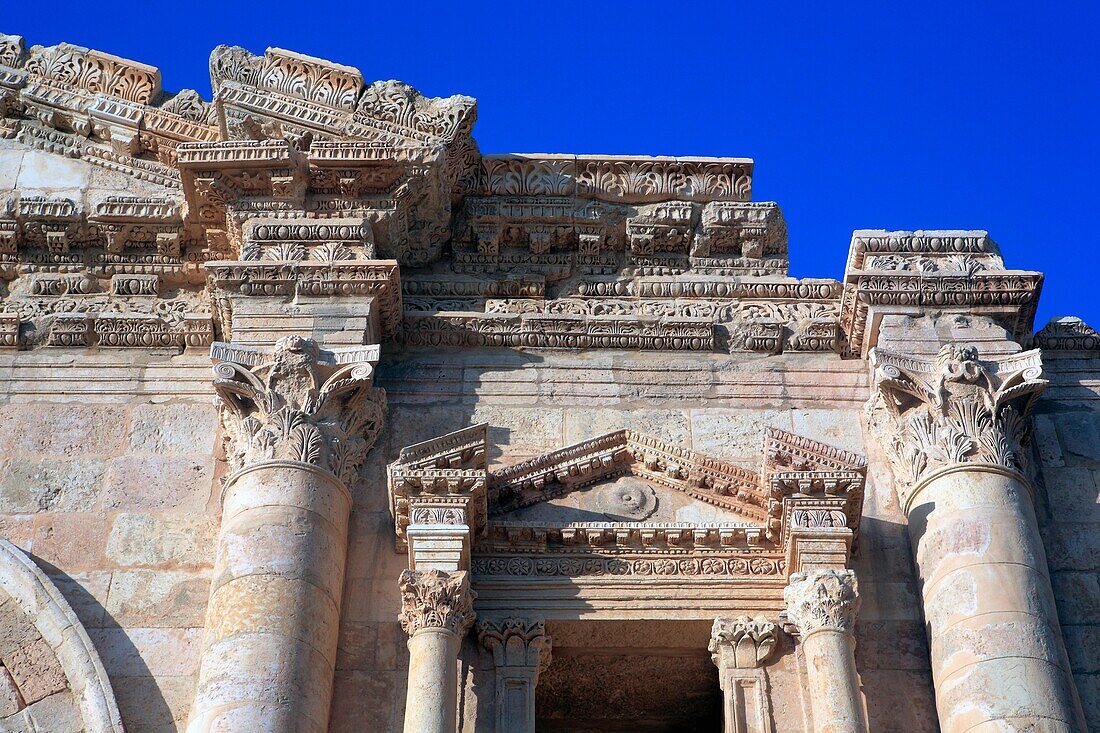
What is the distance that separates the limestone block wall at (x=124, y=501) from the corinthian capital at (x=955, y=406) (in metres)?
5.49

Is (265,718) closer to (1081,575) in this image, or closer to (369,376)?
(369,376)

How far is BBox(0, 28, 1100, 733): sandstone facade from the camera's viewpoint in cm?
1182

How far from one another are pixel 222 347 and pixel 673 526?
3.86 meters

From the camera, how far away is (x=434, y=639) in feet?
38.0

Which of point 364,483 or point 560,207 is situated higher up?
point 560,207

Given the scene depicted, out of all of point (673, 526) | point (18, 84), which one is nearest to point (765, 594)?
point (673, 526)

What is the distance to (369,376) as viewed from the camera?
1306 cm

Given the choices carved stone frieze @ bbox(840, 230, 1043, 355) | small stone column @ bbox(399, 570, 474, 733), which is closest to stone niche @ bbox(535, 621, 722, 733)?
small stone column @ bbox(399, 570, 474, 733)

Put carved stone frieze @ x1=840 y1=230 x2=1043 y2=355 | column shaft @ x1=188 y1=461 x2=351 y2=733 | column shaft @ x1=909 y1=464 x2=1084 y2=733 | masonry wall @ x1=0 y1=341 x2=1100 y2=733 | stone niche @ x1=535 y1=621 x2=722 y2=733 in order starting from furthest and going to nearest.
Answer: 1. carved stone frieze @ x1=840 y1=230 x2=1043 y2=355
2. stone niche @ x1=535 y1=621 x2=722 y2=733
3. masonry wall @ x1=0 y1=341 x2=1100 y2=733
4. column shaft @ x1=909 y1=464 x2=1084 y2=733
5. column shaft @ x1=188 y1=461 x2=351 y2=733

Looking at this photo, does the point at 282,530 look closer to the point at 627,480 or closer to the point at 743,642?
the point at 627,480

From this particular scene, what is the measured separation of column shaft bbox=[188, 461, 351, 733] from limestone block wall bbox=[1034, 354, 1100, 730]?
543 cm

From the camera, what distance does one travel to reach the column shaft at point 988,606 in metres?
11.1

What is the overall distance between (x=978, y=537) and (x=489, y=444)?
13.0ft

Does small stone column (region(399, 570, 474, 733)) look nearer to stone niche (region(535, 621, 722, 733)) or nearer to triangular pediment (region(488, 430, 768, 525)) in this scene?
stone niche (region(535, 621, 722, 733))
